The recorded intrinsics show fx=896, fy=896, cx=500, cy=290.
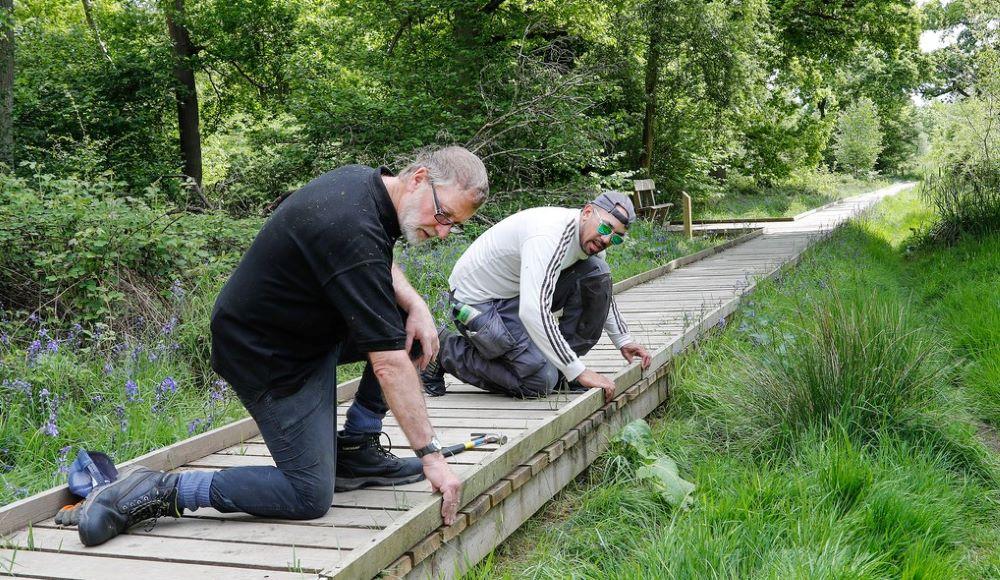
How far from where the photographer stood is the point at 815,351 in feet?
15.2

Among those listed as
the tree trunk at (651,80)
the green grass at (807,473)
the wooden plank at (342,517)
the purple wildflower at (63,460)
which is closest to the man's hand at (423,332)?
the wooden plank at (342,517)

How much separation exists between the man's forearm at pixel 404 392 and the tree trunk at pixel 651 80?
56.2 feet

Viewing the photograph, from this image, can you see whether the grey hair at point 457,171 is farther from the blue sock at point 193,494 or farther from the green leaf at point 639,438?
the green leaf at point 639,438

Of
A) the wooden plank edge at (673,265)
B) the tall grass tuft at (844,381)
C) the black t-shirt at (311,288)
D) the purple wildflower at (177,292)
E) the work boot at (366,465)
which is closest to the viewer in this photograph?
the black t-shirt at (311,288)

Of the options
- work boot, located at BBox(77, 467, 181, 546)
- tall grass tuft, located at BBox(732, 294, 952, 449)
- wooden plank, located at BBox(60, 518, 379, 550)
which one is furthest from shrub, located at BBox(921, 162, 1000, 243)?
work boot, located at BBox(77, 467, 181, 546)

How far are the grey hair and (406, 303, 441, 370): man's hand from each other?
567 mm

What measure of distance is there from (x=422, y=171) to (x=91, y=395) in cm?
292

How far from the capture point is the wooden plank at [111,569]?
2672 mm

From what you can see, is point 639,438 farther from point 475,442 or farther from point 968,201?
point 968,201

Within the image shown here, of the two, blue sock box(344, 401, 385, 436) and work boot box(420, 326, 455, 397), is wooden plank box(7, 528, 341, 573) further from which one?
work boot box(420, 326, 455, 397)

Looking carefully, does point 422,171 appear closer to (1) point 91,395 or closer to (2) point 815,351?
(2) point 815,351

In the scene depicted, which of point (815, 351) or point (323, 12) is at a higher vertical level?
point (323, 12)

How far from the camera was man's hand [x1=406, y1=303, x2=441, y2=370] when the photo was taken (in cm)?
336

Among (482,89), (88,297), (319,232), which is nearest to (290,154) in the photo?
(482,89)
